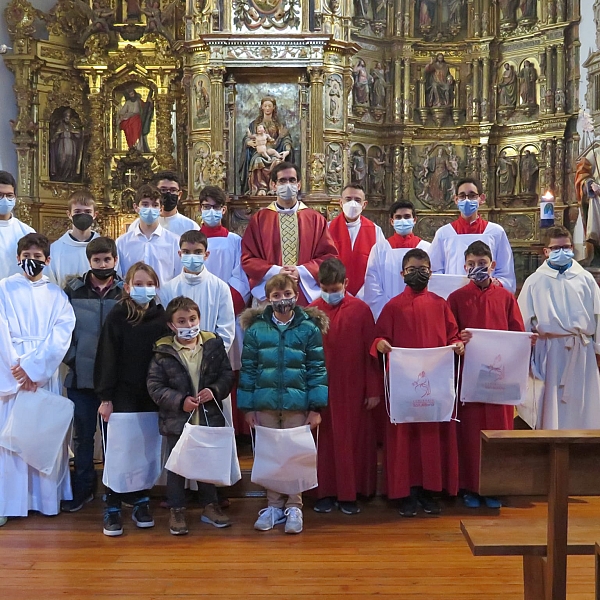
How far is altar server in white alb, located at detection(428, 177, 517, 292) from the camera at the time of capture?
21.7 feet

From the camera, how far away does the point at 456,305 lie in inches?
228

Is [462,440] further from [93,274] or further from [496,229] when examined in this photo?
[93,274]

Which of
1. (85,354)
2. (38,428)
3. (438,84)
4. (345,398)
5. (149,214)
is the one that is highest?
(438,84)

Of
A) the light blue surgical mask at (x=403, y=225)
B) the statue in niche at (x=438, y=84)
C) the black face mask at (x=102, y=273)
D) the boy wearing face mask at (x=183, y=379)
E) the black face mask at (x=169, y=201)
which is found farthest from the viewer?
the statue in niche at (x=438, y=84)

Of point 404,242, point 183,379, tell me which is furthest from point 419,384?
point 404,242

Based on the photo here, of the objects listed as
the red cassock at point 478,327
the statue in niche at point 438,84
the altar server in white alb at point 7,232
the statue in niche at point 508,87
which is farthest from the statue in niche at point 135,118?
the red cassock at point 478,327

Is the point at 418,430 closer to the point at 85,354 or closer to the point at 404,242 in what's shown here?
A: the point at 404,242

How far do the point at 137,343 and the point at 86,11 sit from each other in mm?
11468

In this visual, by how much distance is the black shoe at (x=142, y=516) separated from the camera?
5164 millimetres

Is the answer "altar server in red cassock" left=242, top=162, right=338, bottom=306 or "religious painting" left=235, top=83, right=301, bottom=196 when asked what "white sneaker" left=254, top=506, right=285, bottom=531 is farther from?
"religious painting" left=235, top=83, right=301, bottom=196

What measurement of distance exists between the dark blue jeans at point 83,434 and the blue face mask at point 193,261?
1.07 meters

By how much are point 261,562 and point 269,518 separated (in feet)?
1.92

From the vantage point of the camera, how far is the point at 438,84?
1548cm

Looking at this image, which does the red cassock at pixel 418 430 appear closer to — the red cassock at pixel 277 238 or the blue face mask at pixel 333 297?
the blue face mask at pixel 333 297
